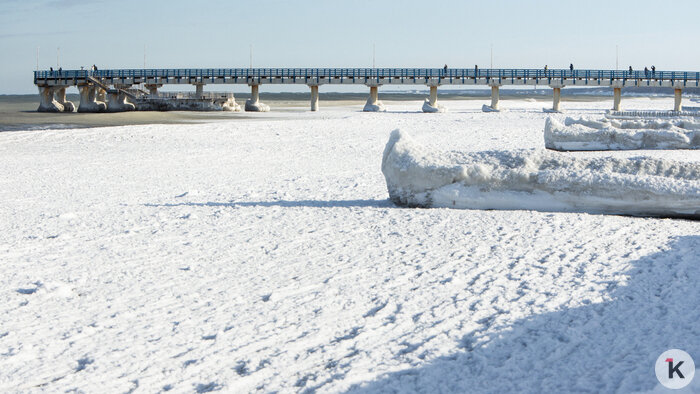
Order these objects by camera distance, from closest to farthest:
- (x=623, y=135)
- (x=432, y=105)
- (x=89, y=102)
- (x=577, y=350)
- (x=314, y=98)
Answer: (x=577, y=350) < (x=623, y=135) < (x=432, y=105) < (x=314, y=98) < (x=89, y=102)

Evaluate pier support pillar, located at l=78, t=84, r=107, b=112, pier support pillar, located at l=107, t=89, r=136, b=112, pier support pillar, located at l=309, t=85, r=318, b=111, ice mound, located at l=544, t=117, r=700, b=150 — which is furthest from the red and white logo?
pier support pillar, located at l=78, t=84, r=107, b=112

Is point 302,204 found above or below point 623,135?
below

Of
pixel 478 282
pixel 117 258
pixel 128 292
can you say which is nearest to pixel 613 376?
pixel 478 282

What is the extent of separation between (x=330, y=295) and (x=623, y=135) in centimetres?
1301

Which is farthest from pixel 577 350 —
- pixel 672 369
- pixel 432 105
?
pixel 432 105

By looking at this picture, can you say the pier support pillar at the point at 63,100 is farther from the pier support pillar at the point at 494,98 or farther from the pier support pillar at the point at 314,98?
the pier support pillar at the point at 494,98

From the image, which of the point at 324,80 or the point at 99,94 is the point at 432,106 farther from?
the point at 99,94

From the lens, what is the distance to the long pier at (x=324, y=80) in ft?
151

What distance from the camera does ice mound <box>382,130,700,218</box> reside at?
831 cm

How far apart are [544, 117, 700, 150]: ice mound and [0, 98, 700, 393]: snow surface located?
8055 mm

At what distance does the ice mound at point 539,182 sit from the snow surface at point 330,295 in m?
0.21

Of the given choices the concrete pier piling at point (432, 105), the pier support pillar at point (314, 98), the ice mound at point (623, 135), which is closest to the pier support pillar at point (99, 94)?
the pier support pillar at point (314, 98)

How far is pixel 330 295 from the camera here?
18.6 feet

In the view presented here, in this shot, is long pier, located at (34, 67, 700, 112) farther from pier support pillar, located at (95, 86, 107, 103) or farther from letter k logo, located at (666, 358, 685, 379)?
letter k logo, located at (666, 358, 685, 379)
